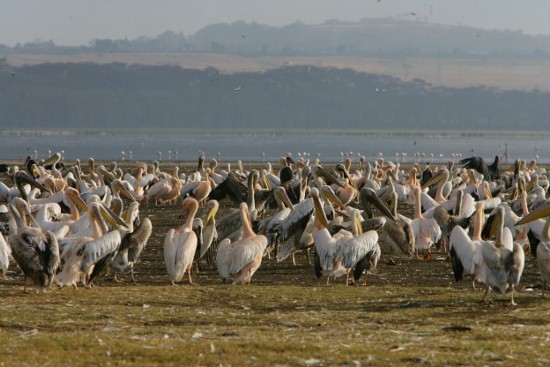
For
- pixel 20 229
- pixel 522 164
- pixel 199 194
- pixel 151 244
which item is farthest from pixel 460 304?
pixel 522 164

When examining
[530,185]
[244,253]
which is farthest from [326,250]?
[530,185]

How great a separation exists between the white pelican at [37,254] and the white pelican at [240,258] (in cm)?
232

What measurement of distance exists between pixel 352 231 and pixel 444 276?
1.46 meters

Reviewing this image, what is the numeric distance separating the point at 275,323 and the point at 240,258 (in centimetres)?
311

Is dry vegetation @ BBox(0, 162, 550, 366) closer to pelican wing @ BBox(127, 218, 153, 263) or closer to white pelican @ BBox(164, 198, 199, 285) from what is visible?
white pelican @ BBox(164, 198, 199, 285)

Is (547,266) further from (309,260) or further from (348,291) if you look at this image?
(309,260)

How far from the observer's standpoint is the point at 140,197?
2773 cm

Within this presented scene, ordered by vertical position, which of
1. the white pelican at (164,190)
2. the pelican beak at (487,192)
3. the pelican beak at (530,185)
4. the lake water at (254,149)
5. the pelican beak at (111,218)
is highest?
the pelican beak at (111,218)

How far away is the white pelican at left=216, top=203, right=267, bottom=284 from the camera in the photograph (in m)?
13.6

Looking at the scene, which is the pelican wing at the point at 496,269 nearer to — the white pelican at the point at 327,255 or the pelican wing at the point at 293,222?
the white pelican at the point at 327,255

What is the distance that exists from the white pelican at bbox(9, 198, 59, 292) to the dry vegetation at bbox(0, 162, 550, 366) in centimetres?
24

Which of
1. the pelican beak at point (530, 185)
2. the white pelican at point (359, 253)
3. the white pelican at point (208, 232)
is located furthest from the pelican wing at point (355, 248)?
the pelican beak at point (530, 185)

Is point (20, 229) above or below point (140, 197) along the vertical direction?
above

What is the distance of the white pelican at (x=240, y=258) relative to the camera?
13.6 m
